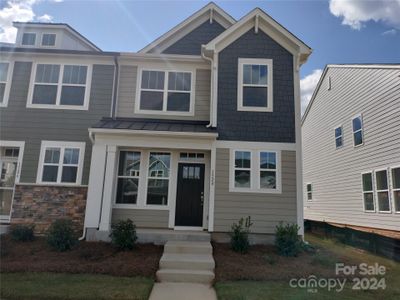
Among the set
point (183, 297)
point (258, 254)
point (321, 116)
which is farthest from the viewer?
point (321, 116)

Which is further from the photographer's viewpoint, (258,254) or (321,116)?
(321,116)

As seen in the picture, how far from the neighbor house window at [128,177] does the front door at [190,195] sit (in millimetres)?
1375

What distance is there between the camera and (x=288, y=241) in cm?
734

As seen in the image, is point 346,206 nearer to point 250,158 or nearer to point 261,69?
point 250,158

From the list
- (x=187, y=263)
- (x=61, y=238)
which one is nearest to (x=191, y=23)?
(x=61, y=238)

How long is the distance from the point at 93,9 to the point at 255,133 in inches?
239

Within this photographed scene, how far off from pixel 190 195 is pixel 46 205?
4.45 metres

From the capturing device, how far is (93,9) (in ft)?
27.2

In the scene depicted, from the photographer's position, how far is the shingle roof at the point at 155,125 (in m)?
8.58

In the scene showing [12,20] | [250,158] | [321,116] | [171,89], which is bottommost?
[250,158]

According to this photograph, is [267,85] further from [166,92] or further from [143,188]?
[143,188]

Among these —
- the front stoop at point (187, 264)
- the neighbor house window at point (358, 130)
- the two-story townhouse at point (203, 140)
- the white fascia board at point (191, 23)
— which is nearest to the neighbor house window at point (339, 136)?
the neighbor house window at point (358, 130)

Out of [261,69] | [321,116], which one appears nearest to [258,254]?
[261,69]

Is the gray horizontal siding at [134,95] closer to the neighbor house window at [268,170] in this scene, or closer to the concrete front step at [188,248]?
the neighbor house window at [268,170]
